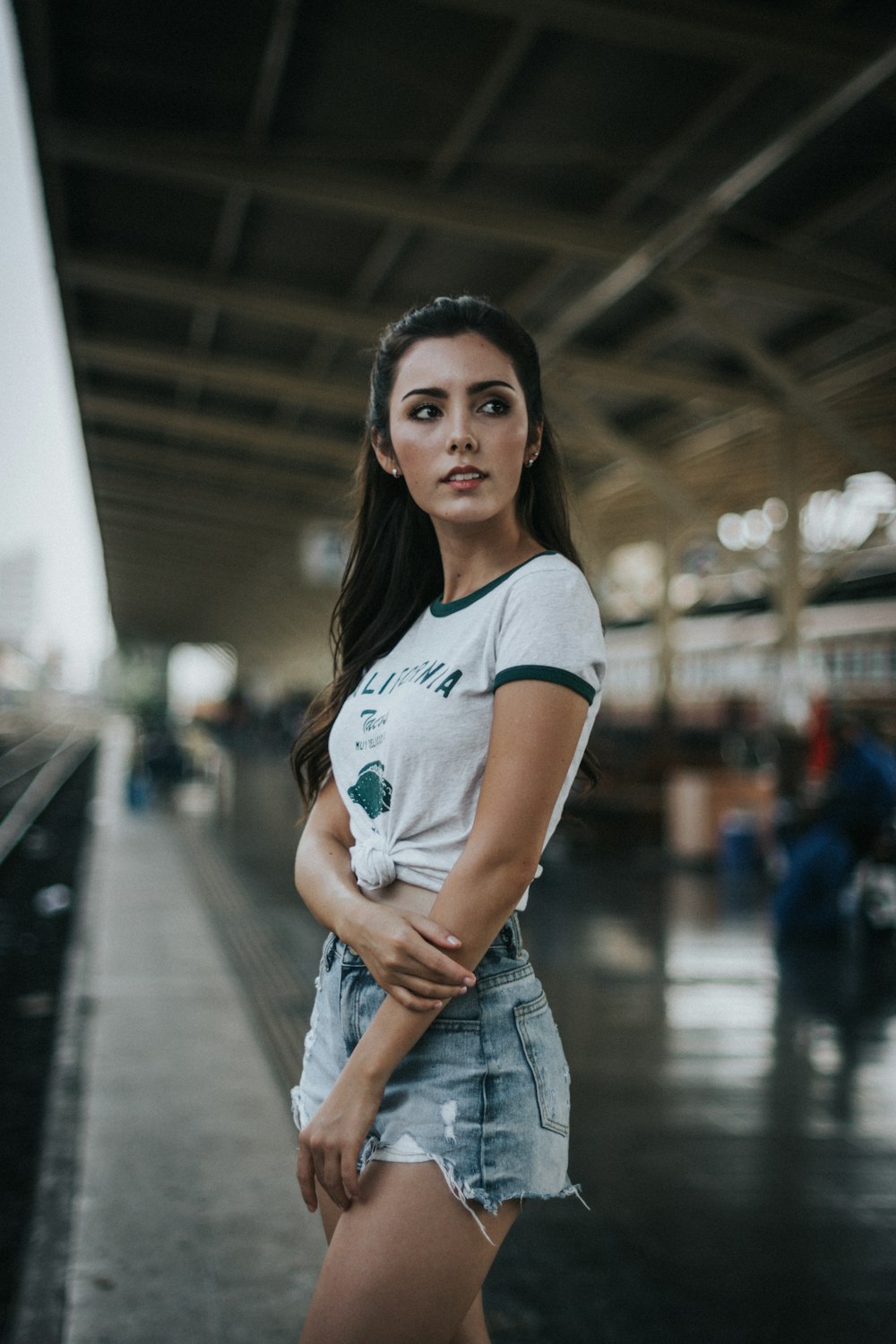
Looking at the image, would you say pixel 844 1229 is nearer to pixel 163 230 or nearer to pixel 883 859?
pixel 883 859

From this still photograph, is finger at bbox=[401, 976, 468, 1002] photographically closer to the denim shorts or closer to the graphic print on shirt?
the denim shorts

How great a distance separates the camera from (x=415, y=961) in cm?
142

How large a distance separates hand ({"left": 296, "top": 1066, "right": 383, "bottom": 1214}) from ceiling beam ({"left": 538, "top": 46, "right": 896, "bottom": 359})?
23.2 ft

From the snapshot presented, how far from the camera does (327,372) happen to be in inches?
600

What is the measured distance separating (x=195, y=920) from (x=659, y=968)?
310 cm

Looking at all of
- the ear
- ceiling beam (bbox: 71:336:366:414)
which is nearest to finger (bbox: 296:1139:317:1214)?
the ear

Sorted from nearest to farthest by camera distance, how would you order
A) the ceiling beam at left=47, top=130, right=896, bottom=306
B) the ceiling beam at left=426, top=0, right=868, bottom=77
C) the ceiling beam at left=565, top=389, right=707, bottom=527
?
the ceiling beam at left=426, top=0, right=868, bottom=77
the ceiling beam at left=47, top=130, right=896, bottom=306
the ceiling beam at left=565, top=389, right=707, bottom=527

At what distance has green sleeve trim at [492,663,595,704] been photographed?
1426 millimetres

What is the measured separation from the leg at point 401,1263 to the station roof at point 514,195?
230 inches

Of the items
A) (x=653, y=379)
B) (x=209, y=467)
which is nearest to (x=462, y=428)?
(x=653, y=379)

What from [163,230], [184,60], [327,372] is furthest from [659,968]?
[327,372]

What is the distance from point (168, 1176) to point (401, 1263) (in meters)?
2.66

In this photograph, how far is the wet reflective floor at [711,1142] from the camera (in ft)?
9.94

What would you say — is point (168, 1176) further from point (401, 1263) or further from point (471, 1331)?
point (401, 1263)
